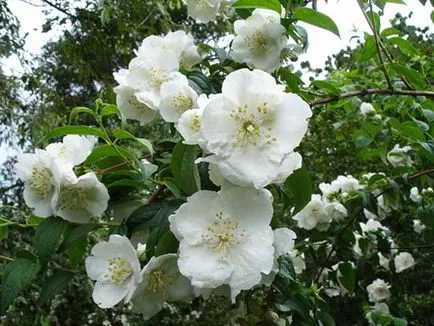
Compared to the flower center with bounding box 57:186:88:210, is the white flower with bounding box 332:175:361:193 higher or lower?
lower

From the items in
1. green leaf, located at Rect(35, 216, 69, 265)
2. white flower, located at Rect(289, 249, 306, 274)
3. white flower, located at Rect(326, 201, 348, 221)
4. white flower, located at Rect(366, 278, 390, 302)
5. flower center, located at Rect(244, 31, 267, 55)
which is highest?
flower center, located at Rect(244, 31, 267, 55)

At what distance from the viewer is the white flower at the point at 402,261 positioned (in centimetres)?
270

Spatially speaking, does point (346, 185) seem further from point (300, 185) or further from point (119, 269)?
point (119, 269)

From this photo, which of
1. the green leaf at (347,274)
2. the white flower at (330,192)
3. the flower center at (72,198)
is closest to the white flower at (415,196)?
the white flower at (330,192)

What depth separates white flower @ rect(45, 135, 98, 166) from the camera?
2.74 feet

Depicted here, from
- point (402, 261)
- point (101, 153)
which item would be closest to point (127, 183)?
point (101, 153)

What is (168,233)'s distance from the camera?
0.80m

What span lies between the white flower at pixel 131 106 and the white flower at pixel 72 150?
168mm

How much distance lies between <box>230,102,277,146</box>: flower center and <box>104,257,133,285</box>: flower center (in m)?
0.24

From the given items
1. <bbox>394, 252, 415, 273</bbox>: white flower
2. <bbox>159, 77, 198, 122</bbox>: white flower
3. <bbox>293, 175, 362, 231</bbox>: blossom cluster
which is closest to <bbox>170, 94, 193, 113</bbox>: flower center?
<bbox>159, 77, 198, 122</bbox>: white flower

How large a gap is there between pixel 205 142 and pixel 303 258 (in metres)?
1.42

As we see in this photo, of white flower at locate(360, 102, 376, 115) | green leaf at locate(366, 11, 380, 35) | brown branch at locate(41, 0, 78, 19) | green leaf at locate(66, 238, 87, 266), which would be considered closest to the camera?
green leaf at locate(66, 238, 87, 266)

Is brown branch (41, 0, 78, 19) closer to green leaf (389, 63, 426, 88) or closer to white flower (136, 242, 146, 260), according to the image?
green leaf (389, 63, 426, 88)

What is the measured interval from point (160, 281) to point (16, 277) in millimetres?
206
